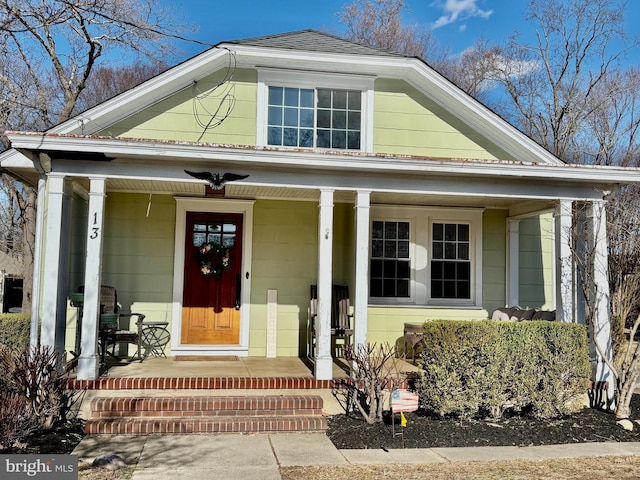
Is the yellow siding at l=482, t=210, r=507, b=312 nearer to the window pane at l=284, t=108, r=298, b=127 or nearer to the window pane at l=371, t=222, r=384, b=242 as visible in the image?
the window pane at l=371, t=222, r=384, b=242

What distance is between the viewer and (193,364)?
8188mm

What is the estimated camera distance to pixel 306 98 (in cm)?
940

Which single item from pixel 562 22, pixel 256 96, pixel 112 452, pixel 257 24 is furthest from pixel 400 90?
pixel 562 22

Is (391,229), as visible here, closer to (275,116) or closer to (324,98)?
(324,98)

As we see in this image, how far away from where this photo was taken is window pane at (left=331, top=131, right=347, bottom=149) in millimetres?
9430

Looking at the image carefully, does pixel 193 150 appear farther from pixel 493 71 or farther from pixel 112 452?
pixel 493 71

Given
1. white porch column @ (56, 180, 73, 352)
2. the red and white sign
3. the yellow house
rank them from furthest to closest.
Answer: the yellow house
white porch column @ (56, 180, 73, 352)
the red and white sign

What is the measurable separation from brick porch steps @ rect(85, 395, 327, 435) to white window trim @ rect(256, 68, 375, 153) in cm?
418

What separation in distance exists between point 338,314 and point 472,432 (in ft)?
10.5

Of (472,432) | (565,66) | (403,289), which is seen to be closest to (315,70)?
(403,289)

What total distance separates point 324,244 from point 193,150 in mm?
1981

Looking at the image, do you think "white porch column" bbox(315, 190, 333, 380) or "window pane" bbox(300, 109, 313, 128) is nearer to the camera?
"white porch column" bbox(315, 190, 333, 380)

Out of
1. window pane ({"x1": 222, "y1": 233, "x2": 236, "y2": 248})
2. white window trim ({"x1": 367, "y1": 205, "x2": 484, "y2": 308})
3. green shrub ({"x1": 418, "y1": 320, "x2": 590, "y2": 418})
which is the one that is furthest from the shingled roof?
green shrub ({"x1": 418, "y1": 320, "x2": 590, "y2": 418})

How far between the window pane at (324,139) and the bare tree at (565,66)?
540 inches
